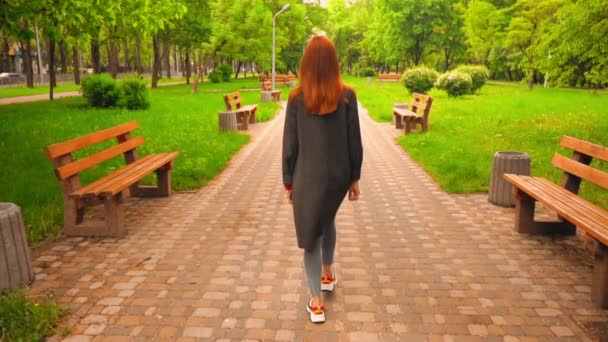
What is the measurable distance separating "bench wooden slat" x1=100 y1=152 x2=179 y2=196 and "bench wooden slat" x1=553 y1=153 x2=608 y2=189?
4.67 meters

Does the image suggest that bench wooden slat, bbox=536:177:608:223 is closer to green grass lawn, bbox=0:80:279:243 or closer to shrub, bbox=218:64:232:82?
green grass lawn, bbox=0:80:279:243

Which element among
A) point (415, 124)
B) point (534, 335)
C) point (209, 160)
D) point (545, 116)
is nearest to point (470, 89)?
point (545, 116)

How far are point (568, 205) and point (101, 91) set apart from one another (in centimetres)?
1793

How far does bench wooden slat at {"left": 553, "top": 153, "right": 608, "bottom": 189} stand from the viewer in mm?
4511

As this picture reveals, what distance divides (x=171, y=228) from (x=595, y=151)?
4.60 m

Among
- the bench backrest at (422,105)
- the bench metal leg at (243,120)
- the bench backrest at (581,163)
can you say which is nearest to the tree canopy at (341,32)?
the bench backrest at (422,105)

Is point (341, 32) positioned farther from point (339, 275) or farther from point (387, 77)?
point (339, 275)

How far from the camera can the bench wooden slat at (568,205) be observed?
154 inches

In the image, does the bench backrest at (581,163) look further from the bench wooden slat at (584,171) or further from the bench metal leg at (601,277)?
the bench metal leg at (601,277)

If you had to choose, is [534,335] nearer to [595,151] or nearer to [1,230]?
[595,151]

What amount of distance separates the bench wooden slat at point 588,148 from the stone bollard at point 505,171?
2.73 feet

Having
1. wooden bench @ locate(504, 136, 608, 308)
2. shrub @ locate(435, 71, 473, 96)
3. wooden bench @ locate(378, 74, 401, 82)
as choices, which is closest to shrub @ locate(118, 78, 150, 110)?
shrub @ locate(435, 71, 473, 96)

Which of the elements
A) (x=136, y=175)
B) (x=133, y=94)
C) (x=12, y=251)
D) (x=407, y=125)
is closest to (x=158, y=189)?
(x=136, y=175)

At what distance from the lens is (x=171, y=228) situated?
5805mm
